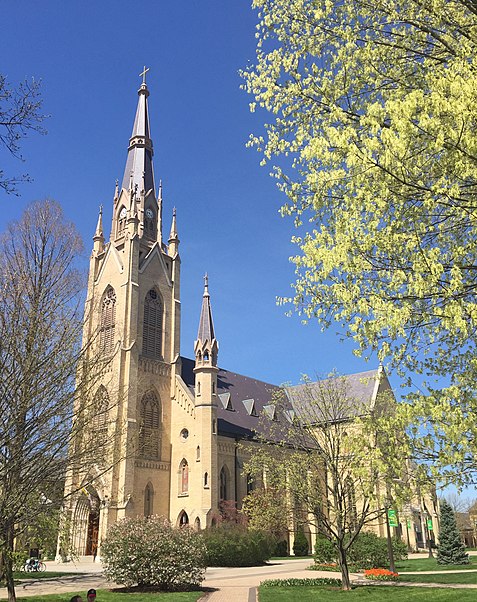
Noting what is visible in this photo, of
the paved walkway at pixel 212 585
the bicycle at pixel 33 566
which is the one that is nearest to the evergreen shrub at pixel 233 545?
the paved walkway at pixel 212 585

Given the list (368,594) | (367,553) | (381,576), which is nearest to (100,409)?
(368,594)

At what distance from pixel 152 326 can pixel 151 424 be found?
7.35 metres

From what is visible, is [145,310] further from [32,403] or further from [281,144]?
[281,144]

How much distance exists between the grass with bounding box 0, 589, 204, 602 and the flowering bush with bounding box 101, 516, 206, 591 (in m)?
1.08

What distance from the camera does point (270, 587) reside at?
18.5 meters

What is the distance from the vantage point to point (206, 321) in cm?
4238

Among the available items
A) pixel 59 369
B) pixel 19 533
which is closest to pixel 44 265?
pixel 59 369

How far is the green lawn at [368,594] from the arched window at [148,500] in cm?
2106

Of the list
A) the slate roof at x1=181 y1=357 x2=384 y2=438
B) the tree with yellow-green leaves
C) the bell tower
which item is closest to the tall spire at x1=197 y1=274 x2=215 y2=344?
the bell tower

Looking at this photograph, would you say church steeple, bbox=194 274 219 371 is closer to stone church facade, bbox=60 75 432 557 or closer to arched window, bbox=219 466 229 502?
stone church facade, bbox=60 75 432 557

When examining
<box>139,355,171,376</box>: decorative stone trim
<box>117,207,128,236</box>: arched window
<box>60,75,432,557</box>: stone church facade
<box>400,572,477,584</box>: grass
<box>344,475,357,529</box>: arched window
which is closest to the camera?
<box>344,475,357,529</box>: arched window

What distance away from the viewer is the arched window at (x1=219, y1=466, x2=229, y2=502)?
4066 cm

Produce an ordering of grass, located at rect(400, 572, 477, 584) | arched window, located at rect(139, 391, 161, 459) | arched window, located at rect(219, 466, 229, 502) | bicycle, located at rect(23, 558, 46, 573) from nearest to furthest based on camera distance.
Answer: grass, located at rect(400, 572, 477, 584) → bicycle, located at rect(23, 558, 46, 573) → arched window, located at rect(139, 391, 161, 459) → arched window, located at rect(219, 466, 229, 502)

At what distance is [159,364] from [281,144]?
34.0 m
